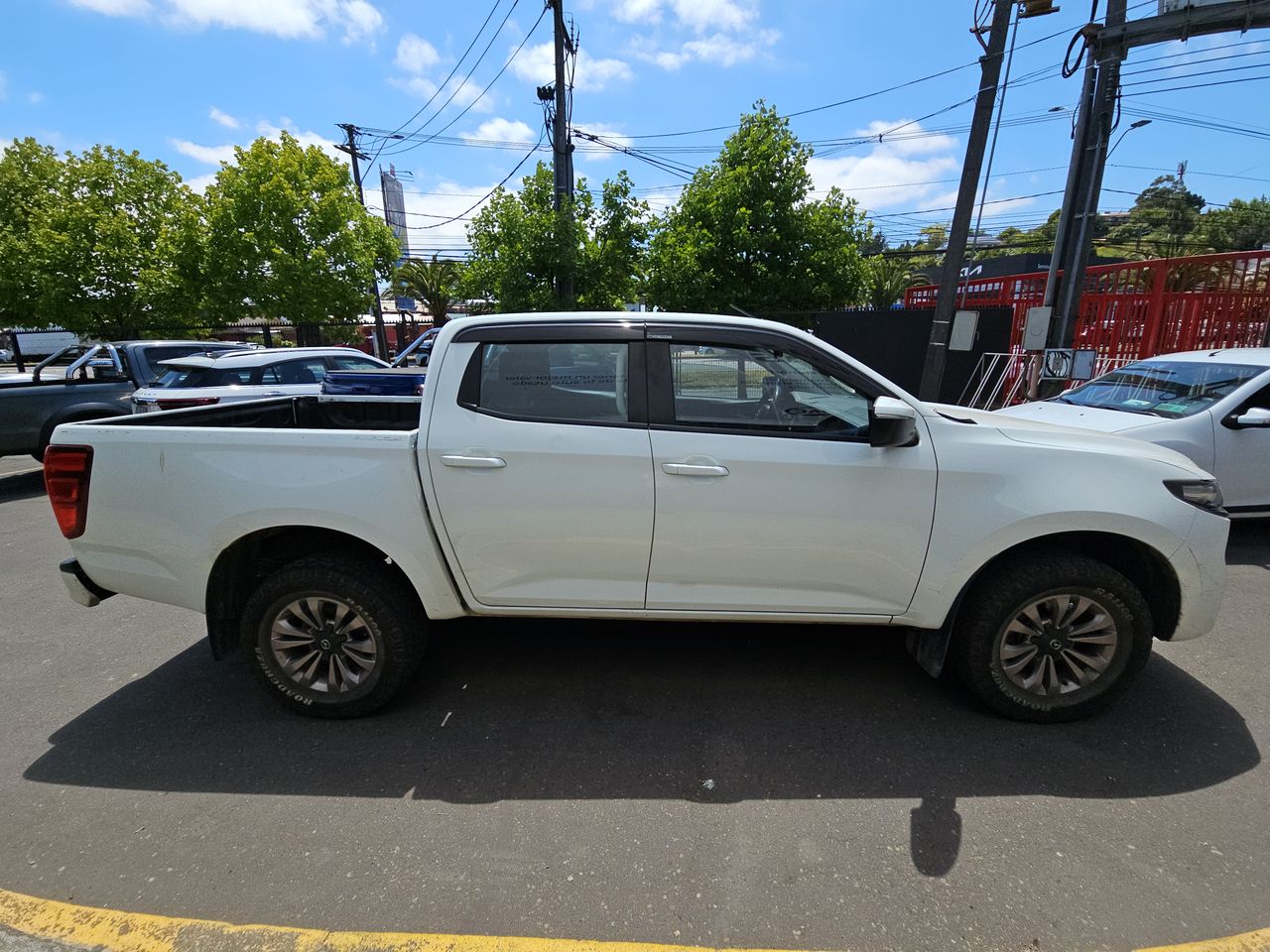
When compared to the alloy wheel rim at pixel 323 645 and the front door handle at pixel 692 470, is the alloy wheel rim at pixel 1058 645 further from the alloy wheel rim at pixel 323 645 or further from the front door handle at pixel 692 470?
the alloy wheel rim at pixel 323 645

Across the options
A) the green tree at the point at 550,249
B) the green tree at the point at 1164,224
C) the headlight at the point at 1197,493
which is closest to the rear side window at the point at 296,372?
the green tree at the point at 550,249

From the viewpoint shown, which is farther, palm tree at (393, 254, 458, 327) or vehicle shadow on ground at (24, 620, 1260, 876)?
palm tree at (393, 254, 458, 327)

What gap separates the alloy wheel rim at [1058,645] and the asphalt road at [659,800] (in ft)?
0.81

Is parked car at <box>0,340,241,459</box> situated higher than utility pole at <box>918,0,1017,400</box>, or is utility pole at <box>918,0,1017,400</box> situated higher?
utility pole at <box>918,0,1017,400</box>

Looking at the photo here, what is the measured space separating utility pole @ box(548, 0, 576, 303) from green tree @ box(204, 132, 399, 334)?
23.9ft

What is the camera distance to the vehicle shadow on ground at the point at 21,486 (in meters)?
8.23

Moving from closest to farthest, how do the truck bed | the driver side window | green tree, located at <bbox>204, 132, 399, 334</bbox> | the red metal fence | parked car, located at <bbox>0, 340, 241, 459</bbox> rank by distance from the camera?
the driver side window < the truck bed < parked car, located at <bbox>0, 340, 241, 459</bbox> < the red metal fence < green tree, located at <bbox>204, 132, 399, 334</bbox>

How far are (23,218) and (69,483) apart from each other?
23979 mm

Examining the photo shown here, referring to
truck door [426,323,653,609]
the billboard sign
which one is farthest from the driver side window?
the billboard sign

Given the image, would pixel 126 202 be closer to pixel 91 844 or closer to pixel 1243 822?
pixel 91 844

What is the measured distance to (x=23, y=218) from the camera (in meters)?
19.7

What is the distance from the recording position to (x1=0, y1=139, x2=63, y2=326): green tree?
18.6 meters

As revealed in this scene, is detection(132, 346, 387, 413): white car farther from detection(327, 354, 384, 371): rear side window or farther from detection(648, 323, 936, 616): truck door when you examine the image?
detection(648, 323, 936, 616): truck door

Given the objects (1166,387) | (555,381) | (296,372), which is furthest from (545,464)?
(296,372)
